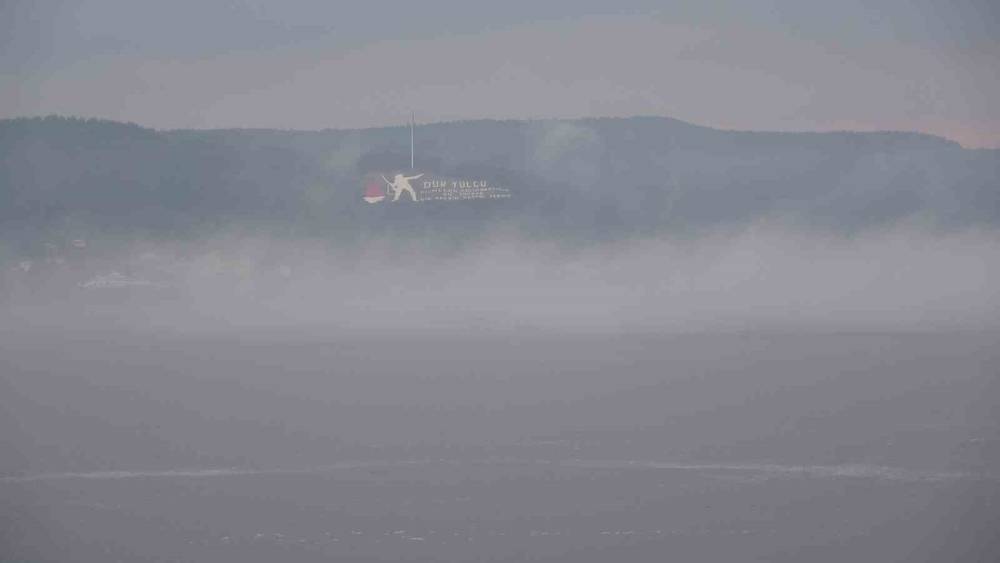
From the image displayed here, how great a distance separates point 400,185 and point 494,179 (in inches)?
90.2

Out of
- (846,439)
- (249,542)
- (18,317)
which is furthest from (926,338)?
(249,542)

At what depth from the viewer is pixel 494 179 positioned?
4209cm

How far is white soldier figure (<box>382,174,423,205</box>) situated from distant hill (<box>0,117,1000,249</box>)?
1.15ft

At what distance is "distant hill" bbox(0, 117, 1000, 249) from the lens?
3912 cm

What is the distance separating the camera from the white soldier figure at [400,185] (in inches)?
1631

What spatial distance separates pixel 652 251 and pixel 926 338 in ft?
22.6

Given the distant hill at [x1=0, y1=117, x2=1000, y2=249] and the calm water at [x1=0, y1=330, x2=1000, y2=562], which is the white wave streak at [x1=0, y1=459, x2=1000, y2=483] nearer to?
the calm water at [x1=0, y1=330, x2=1000, y2=562]

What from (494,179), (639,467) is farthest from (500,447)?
(494,179)

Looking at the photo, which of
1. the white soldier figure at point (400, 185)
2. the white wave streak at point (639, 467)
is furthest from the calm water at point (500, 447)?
the white soldier figure at point (400, 185)

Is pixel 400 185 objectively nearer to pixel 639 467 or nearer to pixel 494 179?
pixel 494 179

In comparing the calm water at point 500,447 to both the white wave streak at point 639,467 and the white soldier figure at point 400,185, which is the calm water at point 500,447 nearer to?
the white wave streak at point 639,467

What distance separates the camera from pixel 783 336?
131 feet

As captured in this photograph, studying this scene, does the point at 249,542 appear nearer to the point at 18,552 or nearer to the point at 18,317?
the point at 18,552

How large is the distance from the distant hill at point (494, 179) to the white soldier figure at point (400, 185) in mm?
351
